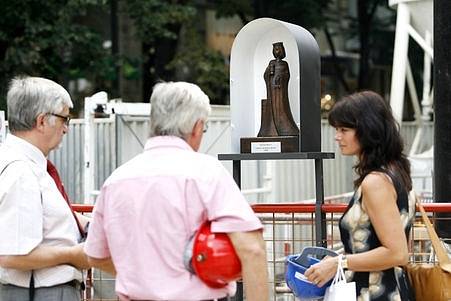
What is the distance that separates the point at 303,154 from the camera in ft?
18.7

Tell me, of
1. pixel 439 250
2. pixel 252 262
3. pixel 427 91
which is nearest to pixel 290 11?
pixel 427 91

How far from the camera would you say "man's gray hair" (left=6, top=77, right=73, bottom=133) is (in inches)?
167

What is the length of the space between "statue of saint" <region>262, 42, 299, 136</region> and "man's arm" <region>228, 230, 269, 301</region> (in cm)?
235

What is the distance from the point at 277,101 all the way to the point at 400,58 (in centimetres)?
936

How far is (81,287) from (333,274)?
1196 mm

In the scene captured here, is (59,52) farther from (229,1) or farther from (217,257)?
(217,257)

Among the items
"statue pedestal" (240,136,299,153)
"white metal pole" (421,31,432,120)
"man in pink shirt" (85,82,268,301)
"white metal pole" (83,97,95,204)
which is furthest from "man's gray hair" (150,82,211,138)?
"white metal pole" (421,31,432,120)

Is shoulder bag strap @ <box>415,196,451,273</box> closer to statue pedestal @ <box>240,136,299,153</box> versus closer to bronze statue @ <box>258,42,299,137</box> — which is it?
statue pedestal @ <box>240,136,299,153</box>

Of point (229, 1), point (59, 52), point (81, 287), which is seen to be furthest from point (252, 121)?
point (229, 1)

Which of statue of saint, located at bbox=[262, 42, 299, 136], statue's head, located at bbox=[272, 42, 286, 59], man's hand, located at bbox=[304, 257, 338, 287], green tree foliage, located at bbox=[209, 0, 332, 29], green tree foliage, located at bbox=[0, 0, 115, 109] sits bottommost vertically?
man's hand, located at bbox=[304, 257, 338, 287]

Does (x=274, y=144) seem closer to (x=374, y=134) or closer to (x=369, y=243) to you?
(x=374, y=134)

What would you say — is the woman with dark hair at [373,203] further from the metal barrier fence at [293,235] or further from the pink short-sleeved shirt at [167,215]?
the metal barrier fence at [293,235]

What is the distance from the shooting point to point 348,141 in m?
4.42

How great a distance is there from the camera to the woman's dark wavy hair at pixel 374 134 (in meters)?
4.35
